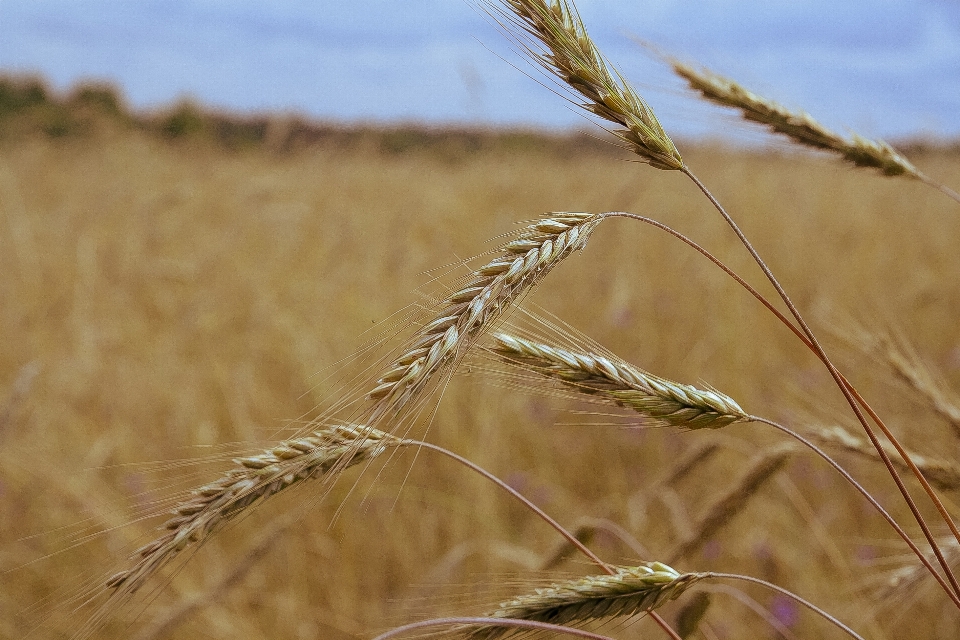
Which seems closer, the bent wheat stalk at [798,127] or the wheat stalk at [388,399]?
the wheat stalk at [388,399]

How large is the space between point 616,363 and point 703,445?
0.61 metres

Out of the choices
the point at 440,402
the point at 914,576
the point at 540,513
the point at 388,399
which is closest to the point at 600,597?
the point at 540,513

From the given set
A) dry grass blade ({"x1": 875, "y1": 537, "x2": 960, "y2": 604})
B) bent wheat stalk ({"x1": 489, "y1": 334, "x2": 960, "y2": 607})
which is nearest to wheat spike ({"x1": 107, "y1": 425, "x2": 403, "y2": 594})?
bent wheat stalk ({"x1": 489, "y1": 334, "x2": 960, "y2": 607})

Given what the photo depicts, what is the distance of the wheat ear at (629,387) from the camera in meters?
0.56

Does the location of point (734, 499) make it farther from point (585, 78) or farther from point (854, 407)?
point (585, 78)

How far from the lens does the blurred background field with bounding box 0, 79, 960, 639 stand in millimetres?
1490

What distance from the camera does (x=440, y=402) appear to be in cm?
118

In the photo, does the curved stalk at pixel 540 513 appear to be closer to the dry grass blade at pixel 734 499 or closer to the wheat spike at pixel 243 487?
the wheat spike at pixel 243 487

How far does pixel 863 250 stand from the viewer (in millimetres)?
3488

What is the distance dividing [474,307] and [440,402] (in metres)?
0.68

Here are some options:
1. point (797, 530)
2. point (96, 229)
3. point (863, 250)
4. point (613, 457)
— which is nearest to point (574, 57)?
point (797, 530)

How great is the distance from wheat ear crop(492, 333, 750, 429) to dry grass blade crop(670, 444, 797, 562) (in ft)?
1.40

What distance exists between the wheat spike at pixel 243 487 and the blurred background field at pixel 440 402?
3 cm

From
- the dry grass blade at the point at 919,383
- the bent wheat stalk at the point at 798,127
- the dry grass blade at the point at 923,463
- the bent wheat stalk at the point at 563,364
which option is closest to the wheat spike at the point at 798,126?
the bent wheat stalk at the point at 798,127
